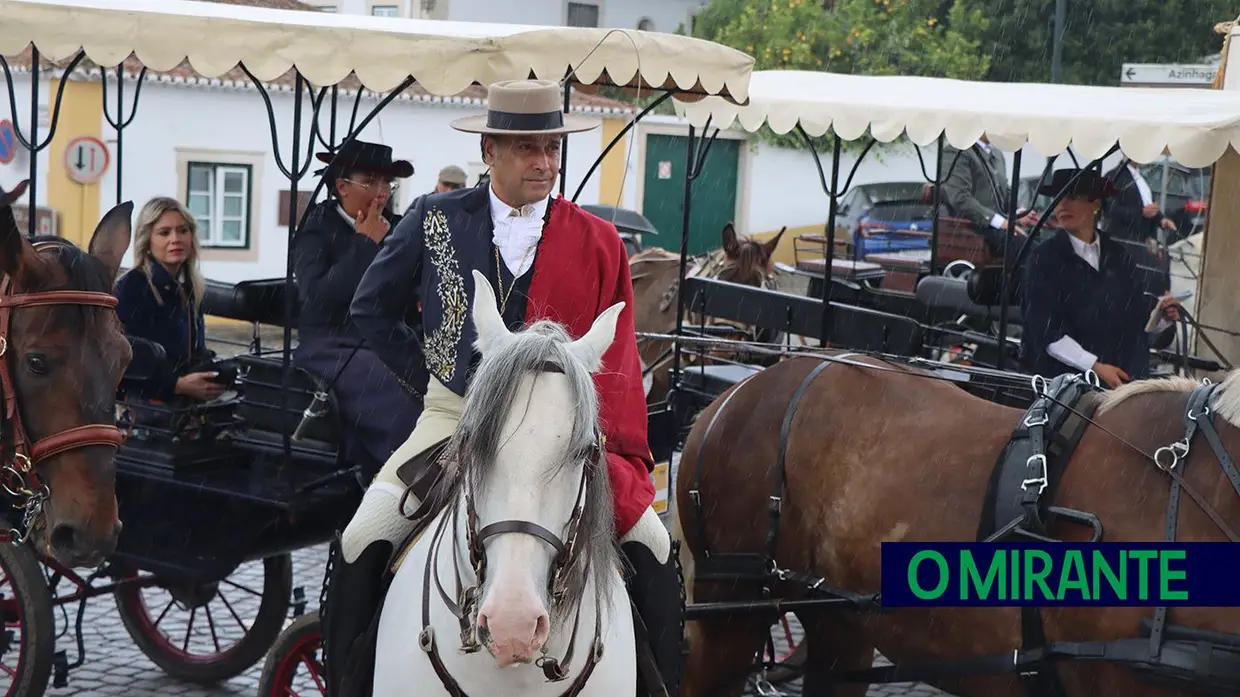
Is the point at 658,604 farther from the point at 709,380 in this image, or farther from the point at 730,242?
the point at 730,242

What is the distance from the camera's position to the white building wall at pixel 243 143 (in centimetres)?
1941

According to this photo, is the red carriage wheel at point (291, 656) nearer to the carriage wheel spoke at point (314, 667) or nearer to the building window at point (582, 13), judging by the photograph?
the carriage wheel spoke at point (314, 667)

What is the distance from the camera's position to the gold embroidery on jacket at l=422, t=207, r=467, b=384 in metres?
3.79

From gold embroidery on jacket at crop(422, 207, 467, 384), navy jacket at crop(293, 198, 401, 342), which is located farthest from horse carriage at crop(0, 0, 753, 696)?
gold embroidery on jacket at crop(422, 207, 467, 384)

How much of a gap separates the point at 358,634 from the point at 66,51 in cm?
268

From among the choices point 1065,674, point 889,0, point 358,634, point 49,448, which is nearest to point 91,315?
point 49,448

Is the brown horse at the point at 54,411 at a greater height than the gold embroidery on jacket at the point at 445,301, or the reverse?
the gold embroidery on jacket at the point at 445,301

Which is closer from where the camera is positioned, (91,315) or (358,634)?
(358,634)

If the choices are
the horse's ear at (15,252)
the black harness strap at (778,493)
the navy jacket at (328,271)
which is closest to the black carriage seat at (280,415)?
the navy jacket at (328,271)

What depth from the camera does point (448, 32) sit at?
18.2 feet

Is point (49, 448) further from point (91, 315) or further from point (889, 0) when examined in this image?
point (889, 0)

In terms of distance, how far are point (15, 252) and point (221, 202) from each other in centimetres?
1641

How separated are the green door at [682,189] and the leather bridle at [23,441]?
22310 mm

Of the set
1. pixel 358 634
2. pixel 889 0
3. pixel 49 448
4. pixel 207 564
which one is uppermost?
pixel 889 0
